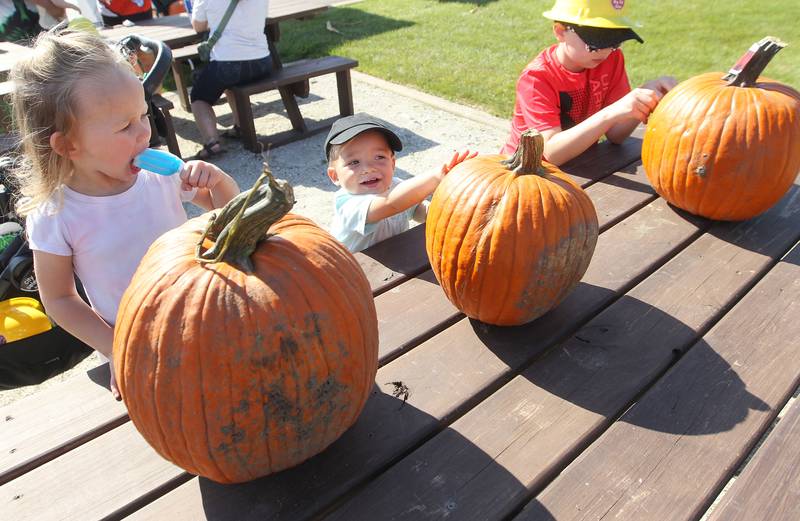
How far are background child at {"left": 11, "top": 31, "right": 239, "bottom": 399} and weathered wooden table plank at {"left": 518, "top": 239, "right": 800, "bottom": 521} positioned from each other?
47.7 inches

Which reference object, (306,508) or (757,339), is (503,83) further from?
(306,508)

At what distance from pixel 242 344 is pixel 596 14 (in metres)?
2.26

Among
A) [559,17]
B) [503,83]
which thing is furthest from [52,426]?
[503,83]

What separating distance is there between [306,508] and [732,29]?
8.60m

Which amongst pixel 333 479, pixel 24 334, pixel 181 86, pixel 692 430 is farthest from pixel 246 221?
pixel 181 86

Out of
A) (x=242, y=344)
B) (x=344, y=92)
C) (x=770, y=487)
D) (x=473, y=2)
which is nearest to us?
(x=242, y=344)

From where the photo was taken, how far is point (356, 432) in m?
1.40

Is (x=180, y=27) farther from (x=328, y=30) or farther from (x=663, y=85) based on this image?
(x=663, y=85)

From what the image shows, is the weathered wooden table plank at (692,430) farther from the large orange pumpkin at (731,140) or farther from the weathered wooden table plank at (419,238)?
the weathered wooden table plank at (419,238)

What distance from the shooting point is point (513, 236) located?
154 centimetres

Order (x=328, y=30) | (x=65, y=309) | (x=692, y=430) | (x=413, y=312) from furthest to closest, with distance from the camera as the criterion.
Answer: (x=328, y=30)
(x=413, y=312)
(x=65, y=309)
(x=692, y=430)

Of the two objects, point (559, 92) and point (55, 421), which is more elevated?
point (559, 92)

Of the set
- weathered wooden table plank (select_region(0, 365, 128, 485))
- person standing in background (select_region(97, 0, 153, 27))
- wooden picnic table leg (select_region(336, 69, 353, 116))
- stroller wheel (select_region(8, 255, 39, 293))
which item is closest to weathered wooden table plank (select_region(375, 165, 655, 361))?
weathered wooden table plank (select_region(0, 365, 128, 485))

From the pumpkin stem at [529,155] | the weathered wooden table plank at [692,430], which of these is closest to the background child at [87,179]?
the pumpkin stem at [529,155]
